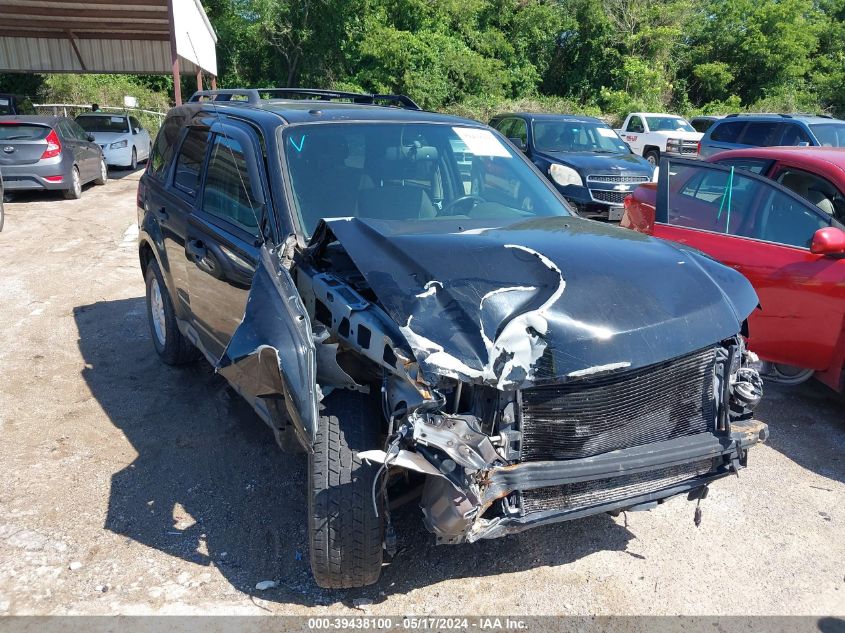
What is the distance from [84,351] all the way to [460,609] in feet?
13.9

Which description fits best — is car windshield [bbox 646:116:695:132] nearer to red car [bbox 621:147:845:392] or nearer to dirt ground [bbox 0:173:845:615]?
red car [bbox 621:147:845:392]

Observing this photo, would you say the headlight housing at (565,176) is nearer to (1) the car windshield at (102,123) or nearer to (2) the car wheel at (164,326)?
(2) the car wheel at (164,326)

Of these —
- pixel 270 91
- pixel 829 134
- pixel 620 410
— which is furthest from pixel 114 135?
pixel 620 410

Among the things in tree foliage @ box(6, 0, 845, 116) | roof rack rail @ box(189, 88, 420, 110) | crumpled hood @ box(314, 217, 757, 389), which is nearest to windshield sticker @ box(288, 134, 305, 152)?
crumpled hood @ box(314, 217, 757, 389)

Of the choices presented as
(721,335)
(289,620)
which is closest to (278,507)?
(289,620)

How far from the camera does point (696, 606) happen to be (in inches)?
118

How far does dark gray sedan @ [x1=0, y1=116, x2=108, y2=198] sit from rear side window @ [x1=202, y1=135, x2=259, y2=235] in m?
10.5

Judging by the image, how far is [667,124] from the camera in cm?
2195

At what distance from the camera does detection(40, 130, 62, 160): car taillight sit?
12.9m

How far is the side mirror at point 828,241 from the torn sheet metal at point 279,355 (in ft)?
10.8

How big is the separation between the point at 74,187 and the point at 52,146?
102 cm

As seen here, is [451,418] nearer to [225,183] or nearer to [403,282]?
[403,282]

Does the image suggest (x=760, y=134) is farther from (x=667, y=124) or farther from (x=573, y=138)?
(x=667, y=124)

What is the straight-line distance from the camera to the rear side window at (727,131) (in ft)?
46.0
